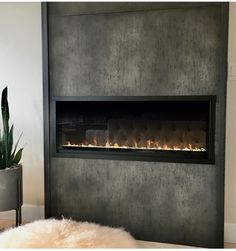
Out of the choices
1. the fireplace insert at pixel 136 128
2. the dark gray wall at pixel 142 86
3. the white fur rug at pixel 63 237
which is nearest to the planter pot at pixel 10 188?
the dark gray wall at pixel 142 86

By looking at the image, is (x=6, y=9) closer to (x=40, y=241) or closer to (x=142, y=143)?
(x=142, y=143)

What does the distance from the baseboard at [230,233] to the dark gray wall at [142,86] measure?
27 cm

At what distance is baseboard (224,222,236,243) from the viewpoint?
2602 mm

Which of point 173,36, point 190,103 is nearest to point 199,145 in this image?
point 190,103

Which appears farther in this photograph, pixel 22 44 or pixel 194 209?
pixel 22 44

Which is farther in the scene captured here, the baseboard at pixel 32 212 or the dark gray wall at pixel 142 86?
the baseboard at pixel 32 212

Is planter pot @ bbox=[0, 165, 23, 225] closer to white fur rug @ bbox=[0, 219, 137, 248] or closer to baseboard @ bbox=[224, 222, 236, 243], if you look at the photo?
white fur rug @ bbox=[0, 219, 137, 248]

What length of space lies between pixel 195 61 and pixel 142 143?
0.78 m

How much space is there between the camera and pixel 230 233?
8.59ft

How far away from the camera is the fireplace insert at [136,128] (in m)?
2.46

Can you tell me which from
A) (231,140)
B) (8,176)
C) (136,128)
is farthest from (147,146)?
(8,176)

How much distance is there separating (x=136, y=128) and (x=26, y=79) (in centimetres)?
119

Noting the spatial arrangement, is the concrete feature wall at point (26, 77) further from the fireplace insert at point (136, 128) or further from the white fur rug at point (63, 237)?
the white fur rug at point (63, 237)

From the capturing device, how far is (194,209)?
244cm
